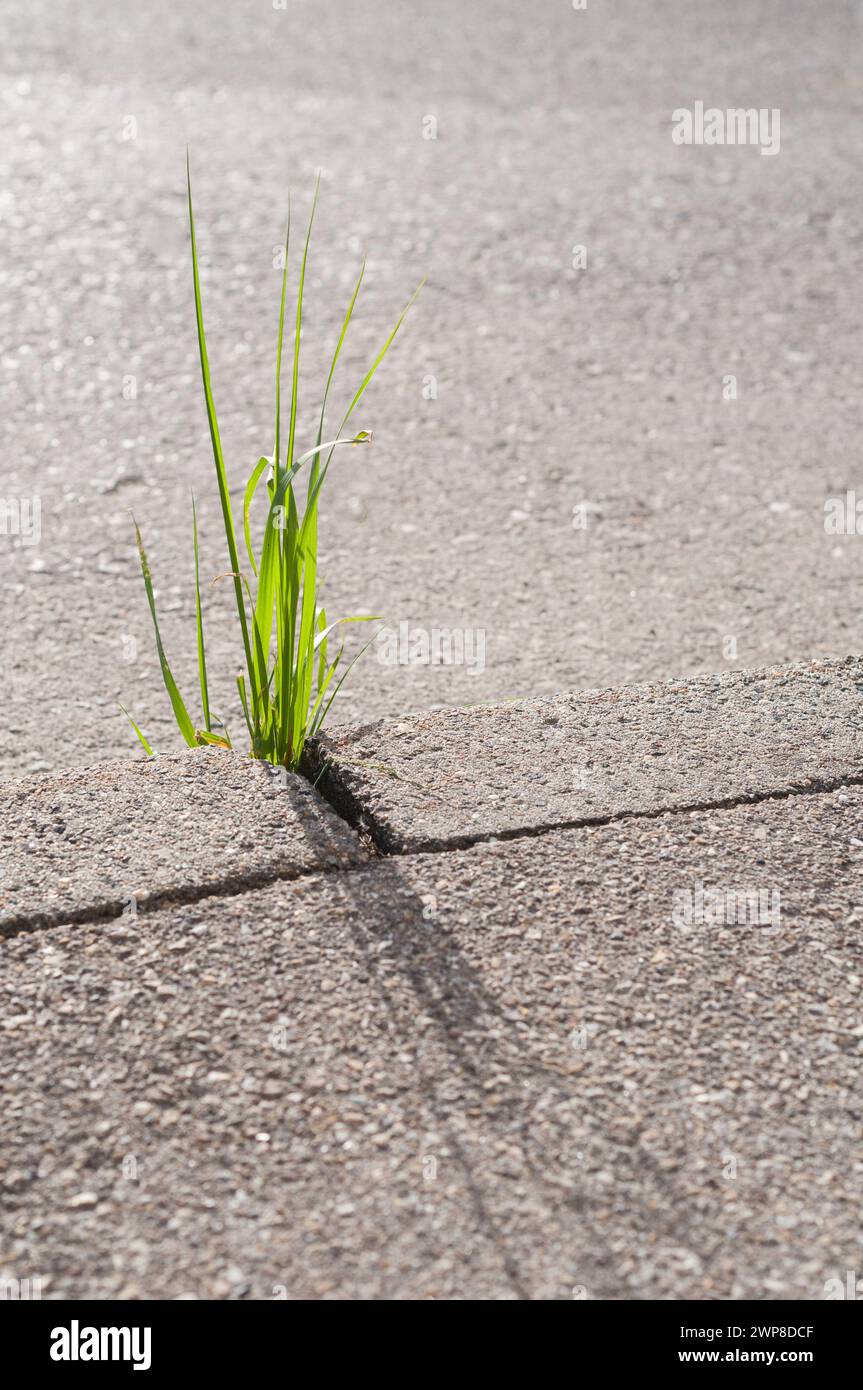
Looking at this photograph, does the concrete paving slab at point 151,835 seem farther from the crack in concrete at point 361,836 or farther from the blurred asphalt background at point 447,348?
the blurred asphalt background at point 447,348

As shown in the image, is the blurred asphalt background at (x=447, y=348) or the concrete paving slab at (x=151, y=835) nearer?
the concrete paving slab at (x=151, y=835)

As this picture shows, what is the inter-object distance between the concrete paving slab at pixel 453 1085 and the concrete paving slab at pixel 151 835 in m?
0.05

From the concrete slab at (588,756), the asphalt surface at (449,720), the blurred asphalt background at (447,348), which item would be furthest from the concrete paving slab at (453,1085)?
the blurred asphalt background at (447,348)

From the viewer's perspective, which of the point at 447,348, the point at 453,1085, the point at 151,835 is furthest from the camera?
the point at 447,348

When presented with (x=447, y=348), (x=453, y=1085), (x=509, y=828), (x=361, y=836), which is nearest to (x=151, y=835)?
(x=361, y=836)

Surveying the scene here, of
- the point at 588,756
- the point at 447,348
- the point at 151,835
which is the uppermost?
the point at 447,348

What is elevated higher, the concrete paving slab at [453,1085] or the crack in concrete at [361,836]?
the crack in concrete at [361,836]

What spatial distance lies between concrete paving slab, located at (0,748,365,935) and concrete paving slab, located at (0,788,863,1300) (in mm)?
53

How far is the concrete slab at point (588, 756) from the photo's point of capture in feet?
7.52

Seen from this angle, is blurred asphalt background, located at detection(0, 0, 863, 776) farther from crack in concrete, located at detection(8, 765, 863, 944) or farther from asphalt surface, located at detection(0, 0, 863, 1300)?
crack in concrete, located at detection(8, 765, 863, 944)

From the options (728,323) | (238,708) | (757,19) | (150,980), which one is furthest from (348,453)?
A: (757,19)

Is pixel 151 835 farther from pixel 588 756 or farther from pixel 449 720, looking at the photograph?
pixel 588 756

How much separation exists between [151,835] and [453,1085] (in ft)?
2.27

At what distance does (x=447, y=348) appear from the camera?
15.8 feet
